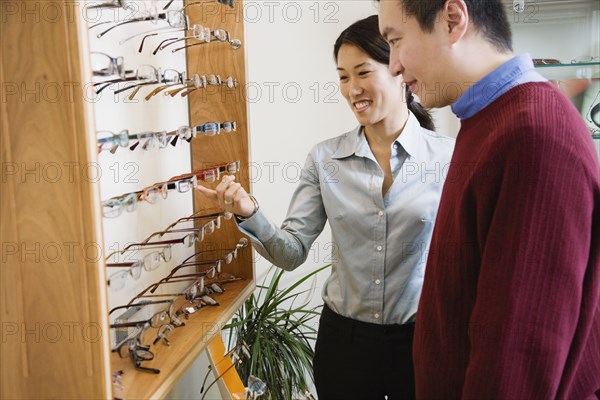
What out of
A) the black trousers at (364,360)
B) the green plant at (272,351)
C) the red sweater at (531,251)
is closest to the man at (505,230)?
the red sweater at (531,251)

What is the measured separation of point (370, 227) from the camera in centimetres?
168

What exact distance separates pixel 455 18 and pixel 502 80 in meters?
0.14

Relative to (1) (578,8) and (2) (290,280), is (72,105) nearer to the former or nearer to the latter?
(2) (290,280)

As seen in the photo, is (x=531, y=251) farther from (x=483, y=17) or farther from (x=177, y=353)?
(x=177, y=353)

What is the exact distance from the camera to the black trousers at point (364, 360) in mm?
1643

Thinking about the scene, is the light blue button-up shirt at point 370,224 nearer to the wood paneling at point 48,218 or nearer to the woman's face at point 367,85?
the woman's face at point 367,85

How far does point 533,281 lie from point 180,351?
2.47 feet

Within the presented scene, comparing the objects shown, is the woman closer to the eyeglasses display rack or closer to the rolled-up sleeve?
the rolled-up sleeve

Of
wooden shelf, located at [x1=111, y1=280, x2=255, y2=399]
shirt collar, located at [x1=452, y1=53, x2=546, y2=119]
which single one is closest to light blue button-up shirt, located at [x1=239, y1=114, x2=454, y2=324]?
wooden shelf, located at [x1=111, y1=280, x2=255, y2=399]

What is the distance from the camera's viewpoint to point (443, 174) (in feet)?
5.62

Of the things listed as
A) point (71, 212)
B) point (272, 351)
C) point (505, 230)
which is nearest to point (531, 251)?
point (505, 230)

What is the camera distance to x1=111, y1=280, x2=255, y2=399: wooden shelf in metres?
1.16

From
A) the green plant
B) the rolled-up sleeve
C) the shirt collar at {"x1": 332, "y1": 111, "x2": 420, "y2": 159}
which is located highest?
the shirt collar at {"x1": 332, "y1": 111, "x2": 420, "y2": 159}

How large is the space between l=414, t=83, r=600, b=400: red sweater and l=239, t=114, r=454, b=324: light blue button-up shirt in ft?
1.88
